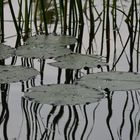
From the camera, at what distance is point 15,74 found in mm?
1761

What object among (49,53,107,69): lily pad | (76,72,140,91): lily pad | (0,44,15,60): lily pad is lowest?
(76,72,140,91): lily pad

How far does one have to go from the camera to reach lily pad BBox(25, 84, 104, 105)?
4.92 feet

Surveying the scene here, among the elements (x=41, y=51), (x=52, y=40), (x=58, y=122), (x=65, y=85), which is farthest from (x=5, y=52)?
(x=58, y=122)

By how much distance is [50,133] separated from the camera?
132 centimetres

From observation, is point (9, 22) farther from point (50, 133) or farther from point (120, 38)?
point (50, 133)

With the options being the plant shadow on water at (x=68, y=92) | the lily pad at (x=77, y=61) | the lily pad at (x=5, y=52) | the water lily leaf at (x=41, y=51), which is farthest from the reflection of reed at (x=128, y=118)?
the lily pad at (x=5, y=52)

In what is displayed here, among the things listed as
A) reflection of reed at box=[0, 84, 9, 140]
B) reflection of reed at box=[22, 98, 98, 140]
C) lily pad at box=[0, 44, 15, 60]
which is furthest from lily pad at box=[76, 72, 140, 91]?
lily pad at box=[0, 44, 15, 60]

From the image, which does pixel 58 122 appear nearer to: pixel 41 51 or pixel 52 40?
pixel 41 51

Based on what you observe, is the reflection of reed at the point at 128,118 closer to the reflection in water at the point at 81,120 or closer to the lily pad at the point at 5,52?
the reflection in water at the point at 81,120

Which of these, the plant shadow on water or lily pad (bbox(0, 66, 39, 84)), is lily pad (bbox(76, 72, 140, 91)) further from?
lily pad (bbox(0, 66, 39, 84))

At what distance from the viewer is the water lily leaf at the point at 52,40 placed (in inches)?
90.1

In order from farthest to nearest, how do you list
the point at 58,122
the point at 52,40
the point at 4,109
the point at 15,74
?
the point at 52,40, the point at 15,74, the point at 4,109, the point at 58,122

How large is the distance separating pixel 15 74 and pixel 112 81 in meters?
0.40

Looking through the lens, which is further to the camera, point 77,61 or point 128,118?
point 77,61
